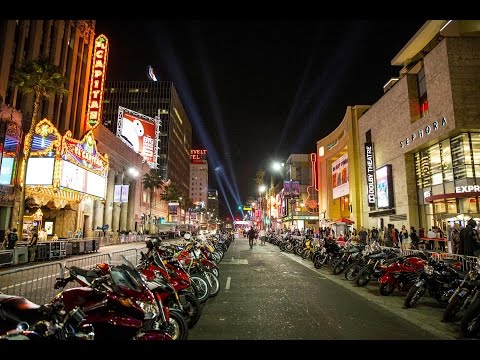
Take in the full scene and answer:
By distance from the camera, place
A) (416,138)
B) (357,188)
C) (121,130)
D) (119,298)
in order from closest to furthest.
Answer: (119,298)
(416,138)
(357,188)
(121,130)

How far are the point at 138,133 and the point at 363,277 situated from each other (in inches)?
2401

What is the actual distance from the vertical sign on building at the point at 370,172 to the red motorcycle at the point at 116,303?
33328 mm

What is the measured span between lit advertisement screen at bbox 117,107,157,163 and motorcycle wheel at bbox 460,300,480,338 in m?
60.1

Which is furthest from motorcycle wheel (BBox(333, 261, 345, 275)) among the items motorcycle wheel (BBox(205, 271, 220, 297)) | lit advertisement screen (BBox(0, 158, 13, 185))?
lit advertisement screen (BBox(0, 158, 13, 185))

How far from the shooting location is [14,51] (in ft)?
96.3

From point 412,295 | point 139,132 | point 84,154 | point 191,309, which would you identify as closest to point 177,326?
point 191,309

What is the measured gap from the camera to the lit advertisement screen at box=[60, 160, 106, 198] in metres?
25.4

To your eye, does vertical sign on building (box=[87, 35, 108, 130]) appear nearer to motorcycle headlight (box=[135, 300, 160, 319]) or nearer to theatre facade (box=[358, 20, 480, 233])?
theatre facade (box=[358, 20, 480, 233])

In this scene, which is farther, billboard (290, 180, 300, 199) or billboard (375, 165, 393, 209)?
billboard (290, 180, 300, 199)

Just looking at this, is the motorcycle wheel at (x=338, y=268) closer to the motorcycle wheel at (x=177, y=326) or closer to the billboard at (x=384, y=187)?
the motorcycle wheel at (x=177, y=326)

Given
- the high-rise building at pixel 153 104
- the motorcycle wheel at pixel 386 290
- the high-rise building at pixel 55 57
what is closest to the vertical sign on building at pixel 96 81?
the high-rise building at pixel 55 57

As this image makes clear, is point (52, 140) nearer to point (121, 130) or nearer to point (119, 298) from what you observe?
point (119, 298)

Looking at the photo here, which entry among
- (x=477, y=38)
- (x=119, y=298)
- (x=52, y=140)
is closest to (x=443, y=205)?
(x=477, y=38)

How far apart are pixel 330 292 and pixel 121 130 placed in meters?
57.3
